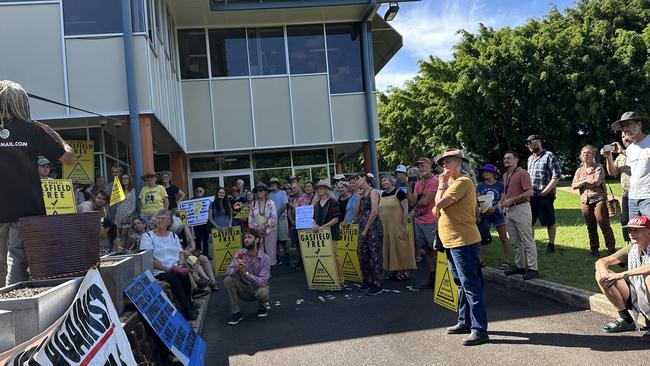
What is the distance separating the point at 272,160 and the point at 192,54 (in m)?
4.45

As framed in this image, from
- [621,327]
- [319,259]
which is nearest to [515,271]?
[621,327]

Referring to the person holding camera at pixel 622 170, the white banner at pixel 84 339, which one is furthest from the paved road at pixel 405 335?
the white banner at pixel 84 339

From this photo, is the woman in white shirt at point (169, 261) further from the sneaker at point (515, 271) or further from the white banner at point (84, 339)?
the sneaker at point (515, 271)

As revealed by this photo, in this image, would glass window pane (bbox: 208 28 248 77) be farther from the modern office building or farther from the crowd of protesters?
the crowd of protesters

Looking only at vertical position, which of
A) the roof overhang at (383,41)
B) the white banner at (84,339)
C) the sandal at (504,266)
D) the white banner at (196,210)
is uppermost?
the roof overhang at (383,41)

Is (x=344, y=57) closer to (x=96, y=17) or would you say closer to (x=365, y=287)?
(x=96, y=17)

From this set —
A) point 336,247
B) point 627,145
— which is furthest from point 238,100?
point 627,145

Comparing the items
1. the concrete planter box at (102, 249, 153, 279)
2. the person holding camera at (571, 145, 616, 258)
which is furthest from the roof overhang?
the concrete planter box at (102, 249, 153, 279)

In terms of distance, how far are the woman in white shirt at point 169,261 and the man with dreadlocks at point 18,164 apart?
2719 millimetres

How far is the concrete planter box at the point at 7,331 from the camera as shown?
8.93ft

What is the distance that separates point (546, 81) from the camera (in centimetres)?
2875

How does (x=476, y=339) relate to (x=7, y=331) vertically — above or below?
below

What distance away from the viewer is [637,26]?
31.1m

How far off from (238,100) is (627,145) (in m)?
13.0
